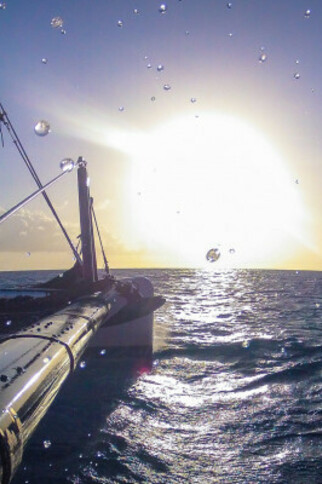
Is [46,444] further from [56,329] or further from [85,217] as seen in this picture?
[85,217]

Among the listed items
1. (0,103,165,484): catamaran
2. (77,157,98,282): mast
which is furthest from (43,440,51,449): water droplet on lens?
(77,157,98,282): mast

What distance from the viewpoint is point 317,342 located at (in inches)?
649

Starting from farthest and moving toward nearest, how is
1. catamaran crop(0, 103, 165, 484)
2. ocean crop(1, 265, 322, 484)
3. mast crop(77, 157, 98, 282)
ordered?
1. mast crop(77, 157, 98, 282)
2. ocean crop(1, 265, 322, 484)
3. catamaran crop(0, 103, 165, 484)

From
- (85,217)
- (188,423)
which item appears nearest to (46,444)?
(188,423)

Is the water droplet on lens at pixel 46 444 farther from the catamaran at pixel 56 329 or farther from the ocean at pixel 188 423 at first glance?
the catamaran at pixel 56 329

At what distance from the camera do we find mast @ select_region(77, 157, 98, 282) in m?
13.4

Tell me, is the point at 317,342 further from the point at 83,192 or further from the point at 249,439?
the point at 83,192

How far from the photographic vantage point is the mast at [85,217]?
13.4 meters

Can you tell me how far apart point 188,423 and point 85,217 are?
8.39m

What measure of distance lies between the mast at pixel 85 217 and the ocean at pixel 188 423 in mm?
3804

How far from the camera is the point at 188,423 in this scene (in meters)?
8.05

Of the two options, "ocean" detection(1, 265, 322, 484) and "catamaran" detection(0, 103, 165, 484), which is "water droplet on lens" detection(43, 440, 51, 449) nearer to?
"ocean" detection(1, 265, 322, 484)

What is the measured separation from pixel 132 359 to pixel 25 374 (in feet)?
35.1

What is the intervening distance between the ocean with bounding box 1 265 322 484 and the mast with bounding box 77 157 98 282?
380 centimetres
